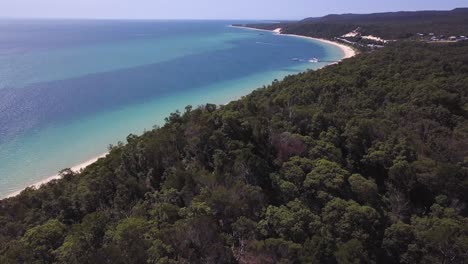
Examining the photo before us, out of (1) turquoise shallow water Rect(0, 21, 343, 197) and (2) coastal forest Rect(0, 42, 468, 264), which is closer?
(2) coastal forest Rect(0, 42, 468, 264)

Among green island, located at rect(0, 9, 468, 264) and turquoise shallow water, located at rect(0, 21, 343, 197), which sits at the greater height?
green island, located at rect(0, 9, 468, 264)

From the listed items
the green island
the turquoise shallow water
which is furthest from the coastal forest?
the turquoise shallow water

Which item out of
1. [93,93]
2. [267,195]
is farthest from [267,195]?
[93,93]

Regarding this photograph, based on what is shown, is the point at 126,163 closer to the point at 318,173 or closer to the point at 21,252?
the point at 21,252

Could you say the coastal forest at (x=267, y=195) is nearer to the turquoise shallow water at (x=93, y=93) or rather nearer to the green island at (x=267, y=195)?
the green island at (x=267, y=195)

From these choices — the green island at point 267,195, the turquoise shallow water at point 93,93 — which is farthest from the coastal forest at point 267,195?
the turquoise shallow water at point 93,93

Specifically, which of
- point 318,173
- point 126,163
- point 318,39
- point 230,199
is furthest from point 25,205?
point 318,39

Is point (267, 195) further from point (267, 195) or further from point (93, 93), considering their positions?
point (93, 93)

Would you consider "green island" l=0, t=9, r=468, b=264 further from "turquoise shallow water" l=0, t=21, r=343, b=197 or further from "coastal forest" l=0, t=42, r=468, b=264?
"turquoise shallow water" l=0, t=21, r=343, b=197
